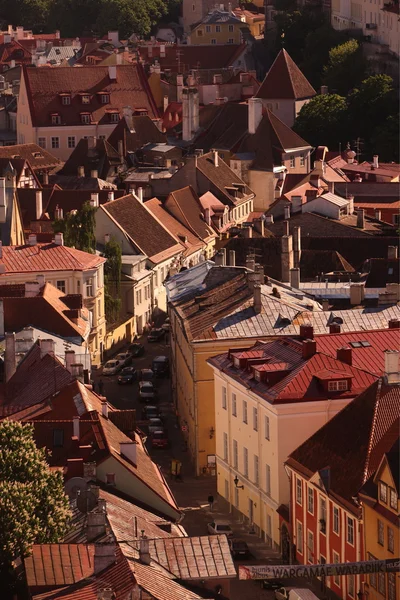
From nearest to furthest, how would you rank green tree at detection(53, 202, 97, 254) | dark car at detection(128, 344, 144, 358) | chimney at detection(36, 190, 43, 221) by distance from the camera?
1. dark car at detection(128, 344, 144, 358)
2. green tree at detection(53, 202, 97, 254)
3. chimney at detection(36, 190, 43, 221)

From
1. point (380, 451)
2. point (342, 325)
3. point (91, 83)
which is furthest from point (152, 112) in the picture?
point (380, 451)

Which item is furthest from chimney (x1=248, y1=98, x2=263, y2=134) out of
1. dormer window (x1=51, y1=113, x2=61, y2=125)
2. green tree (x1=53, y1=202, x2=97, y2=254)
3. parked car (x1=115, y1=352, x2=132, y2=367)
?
parked car (x1=115, y1=352, x2=132, y2=367)

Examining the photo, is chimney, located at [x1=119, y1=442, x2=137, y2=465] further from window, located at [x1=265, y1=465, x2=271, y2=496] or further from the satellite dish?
window, located at [x1=265, y1=465, x2=271, y2=496]

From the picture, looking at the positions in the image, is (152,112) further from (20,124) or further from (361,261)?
(361,261)

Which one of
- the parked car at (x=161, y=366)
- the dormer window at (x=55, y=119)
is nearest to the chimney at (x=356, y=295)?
the parked car at (x=161, y=366)

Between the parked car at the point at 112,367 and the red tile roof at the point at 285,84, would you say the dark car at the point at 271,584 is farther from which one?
the red tile roof at the point at 285,84
